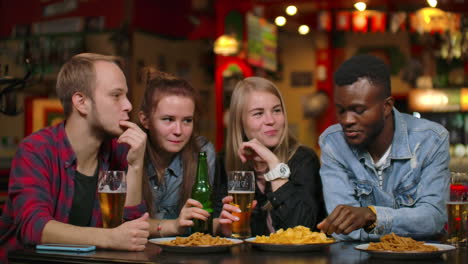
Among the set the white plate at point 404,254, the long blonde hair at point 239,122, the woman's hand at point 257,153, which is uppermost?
the long blonde hair at point 239,122

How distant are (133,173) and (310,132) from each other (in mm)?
8322

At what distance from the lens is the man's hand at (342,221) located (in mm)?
2018

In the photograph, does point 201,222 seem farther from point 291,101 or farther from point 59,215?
point 291,101

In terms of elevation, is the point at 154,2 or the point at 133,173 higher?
the point at 154,2

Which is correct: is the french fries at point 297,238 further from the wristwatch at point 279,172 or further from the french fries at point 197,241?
the wristwatch at point 279,172

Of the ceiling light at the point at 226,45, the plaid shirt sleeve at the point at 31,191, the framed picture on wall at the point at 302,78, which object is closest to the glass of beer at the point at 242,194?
the plaid shirt sleeve at the point at 31,191

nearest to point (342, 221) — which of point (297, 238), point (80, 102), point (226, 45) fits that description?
point (297, 238)

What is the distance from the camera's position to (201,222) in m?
2.32

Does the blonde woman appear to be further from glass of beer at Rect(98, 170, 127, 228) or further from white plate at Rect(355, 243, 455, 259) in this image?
white plate at Rect(355, 243, 455, 259)

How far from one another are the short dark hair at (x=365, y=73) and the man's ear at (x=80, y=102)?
99cm

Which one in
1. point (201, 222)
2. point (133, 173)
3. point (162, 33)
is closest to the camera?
point (201, 222)

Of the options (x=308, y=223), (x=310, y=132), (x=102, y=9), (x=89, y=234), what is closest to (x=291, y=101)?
(x=310, y=132)

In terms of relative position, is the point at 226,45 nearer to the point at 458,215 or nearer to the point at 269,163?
the point at 269,163

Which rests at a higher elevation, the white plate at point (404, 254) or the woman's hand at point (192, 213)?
the woman's hand at point (192, 213)
